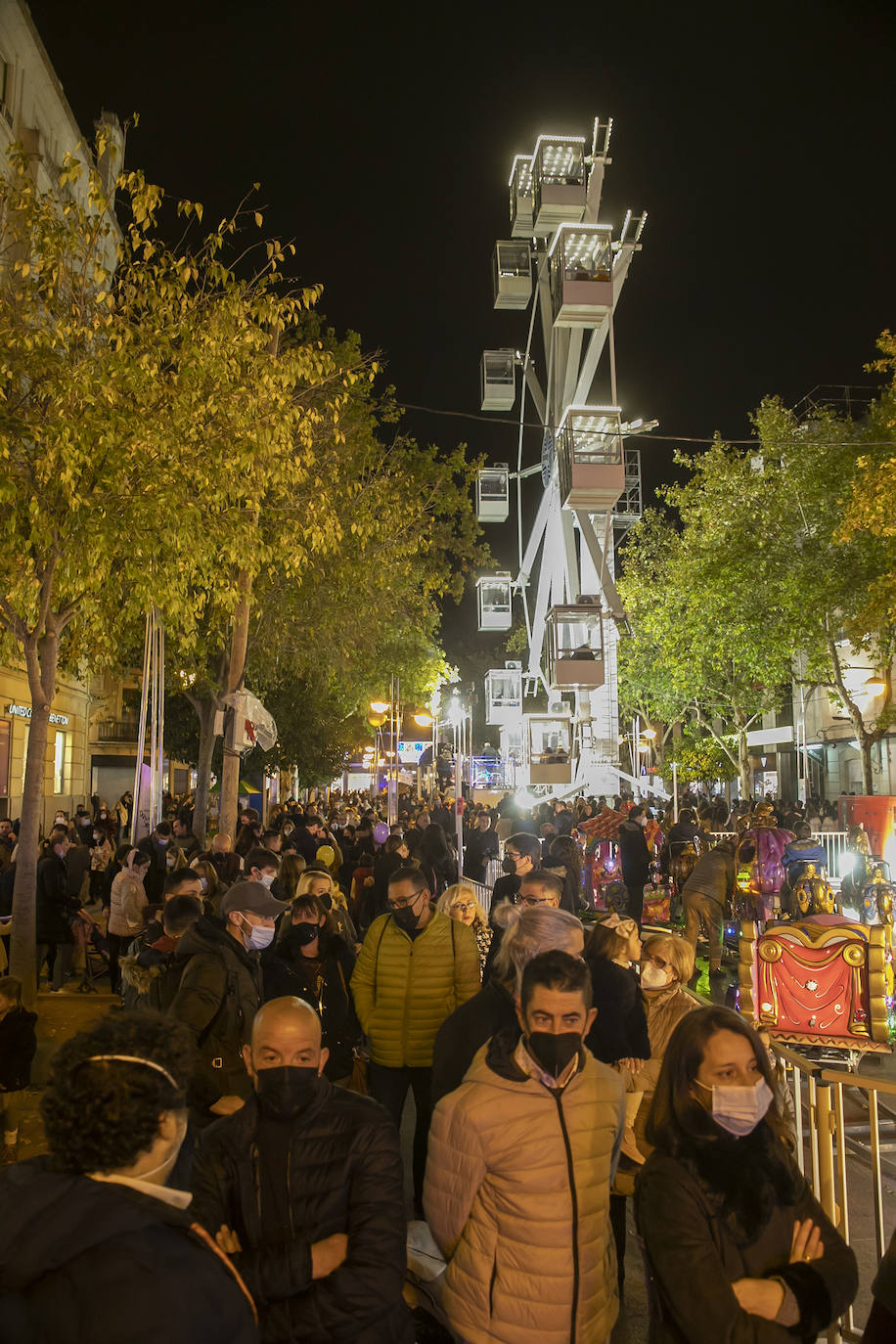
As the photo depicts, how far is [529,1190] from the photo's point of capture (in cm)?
288

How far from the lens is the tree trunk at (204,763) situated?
1936 cm

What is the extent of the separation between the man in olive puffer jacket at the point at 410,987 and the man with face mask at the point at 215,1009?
769 millimetres

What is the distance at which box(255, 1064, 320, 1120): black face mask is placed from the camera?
9.44 feet

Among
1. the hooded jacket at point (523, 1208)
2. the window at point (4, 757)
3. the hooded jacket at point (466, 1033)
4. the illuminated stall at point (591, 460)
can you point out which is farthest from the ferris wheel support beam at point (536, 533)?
the hooded jacket at point (523, 1208)

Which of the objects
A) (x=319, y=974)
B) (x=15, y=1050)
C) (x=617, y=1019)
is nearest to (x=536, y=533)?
(x=319, y=974)

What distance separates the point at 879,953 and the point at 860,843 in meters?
8.45

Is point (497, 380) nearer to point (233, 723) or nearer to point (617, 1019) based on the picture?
point (233, 723)

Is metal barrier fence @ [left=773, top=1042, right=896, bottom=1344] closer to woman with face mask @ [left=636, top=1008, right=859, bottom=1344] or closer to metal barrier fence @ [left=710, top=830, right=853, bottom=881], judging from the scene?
woman with face mask @ [left=636, top=1008, right=859, bottom=1344]

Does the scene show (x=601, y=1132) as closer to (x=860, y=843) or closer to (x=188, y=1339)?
(x=188, y=1339)

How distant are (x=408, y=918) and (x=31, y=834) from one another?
525cm


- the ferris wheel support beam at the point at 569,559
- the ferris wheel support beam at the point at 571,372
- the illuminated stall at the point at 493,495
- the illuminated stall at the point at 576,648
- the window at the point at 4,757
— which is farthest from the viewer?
the illuminated stall at the point at 493,495

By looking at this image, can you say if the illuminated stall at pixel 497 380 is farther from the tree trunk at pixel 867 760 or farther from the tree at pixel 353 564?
the tree trunk at pixel 867 760

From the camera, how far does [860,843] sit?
14.8 meters

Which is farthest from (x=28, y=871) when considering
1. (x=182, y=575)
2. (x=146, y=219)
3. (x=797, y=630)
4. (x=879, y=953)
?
→ (x=797, y=630)
